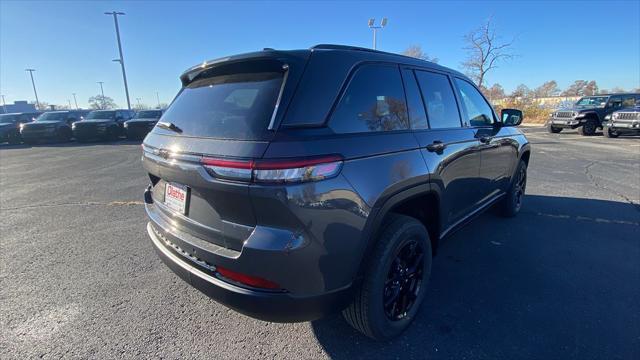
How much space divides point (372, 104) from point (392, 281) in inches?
47.9

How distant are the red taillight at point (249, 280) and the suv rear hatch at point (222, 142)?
5.8 inches

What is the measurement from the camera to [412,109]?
2402 millimetres

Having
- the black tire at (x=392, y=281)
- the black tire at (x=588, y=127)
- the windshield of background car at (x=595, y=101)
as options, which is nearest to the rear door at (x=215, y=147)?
the black tire at (x=392, y=281)

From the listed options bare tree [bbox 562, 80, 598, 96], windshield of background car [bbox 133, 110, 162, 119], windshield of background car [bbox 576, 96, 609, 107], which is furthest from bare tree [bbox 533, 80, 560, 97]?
windshield of background car [bbox 133, 110, 162, 119]

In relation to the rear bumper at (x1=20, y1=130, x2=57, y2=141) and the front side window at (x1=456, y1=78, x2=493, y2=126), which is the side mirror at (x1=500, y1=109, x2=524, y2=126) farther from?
the rear bumper at (x1=20, y1=130, x2=57, y2=141)

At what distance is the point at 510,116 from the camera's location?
13.2 feet

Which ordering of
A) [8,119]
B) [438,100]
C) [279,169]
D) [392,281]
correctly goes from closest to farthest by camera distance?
1. [279,169]
2. [392,281]
3. [438,100]
4. [8,119]

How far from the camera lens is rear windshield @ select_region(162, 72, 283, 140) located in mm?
1708

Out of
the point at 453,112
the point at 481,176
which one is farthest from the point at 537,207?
the point at 453,112

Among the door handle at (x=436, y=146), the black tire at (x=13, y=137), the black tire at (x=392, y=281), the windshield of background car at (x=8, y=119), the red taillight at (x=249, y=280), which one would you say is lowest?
the black tire at (x=13, y=137)

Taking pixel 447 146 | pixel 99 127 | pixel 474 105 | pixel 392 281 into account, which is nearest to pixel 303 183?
pixel 392 281

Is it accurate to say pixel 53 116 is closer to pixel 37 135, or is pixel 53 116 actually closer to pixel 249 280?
pixel 37 135

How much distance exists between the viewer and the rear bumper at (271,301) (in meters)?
1.69

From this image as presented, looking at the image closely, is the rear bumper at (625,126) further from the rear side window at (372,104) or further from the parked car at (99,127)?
the parked car at (99,127)
